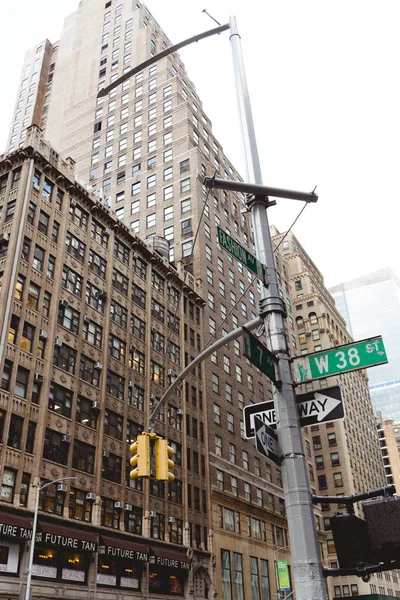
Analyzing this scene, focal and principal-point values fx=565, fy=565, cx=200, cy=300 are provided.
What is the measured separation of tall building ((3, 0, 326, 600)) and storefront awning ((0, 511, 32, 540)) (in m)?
13.0

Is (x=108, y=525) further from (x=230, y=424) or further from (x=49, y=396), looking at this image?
(x=230, y=424)

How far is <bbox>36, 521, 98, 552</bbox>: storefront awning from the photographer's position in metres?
33.3

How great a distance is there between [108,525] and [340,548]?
121 feet

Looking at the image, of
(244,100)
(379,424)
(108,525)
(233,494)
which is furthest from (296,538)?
(379,424)

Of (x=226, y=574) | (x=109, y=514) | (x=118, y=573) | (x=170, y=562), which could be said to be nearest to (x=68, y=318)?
(x=109, y=514)

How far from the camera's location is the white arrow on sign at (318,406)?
7.88m

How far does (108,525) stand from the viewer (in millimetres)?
39375

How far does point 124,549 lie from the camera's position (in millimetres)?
38812

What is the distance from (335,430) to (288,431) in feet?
294

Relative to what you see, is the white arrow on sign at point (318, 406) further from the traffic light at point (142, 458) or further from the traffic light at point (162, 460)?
the traffic light at point (162, 460)

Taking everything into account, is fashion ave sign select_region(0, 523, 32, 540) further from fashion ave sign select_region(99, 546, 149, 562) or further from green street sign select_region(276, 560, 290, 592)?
green street sign select_region(276, 560, 290, 592)

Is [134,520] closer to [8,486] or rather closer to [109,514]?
[109,514]

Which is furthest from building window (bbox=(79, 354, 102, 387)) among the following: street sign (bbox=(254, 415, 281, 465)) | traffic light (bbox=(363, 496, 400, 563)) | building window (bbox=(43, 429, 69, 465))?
traffic light (bbox=(363, 496, 400, 563))

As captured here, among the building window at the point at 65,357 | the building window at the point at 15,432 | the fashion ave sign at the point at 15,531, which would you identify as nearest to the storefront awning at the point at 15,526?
the fashion ave sign at the point at 15,531
